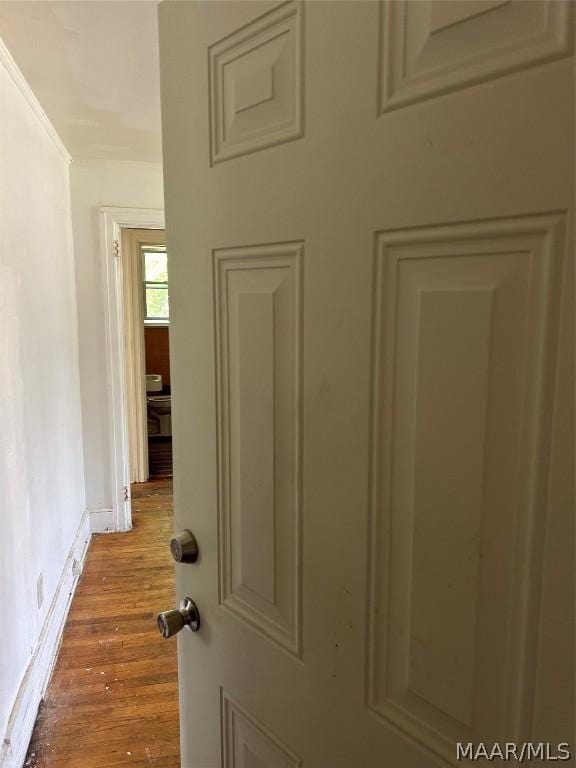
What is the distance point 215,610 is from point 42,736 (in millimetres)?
1473

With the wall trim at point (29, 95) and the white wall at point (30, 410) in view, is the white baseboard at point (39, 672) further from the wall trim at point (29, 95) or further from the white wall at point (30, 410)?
the wall trim at point (29, 95)

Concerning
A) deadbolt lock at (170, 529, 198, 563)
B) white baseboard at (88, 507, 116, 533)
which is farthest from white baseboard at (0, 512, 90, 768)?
deadbolt lock at (170, 529, 198, 563)

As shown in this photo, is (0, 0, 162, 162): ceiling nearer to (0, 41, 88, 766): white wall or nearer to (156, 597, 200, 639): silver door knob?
(0, 41, 88, 766): white wall

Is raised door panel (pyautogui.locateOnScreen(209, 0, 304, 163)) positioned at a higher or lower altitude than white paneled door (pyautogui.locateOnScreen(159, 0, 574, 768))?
higher

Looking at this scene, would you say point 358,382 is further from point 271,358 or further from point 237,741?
point 237,741

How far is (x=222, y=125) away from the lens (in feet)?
2.85

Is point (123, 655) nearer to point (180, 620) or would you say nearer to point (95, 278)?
point (180, 620)

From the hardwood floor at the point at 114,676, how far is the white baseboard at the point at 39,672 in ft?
0.15

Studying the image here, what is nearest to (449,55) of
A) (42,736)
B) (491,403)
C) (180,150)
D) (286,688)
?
(491,403)

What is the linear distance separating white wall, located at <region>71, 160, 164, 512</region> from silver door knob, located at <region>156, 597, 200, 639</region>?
2.71 m

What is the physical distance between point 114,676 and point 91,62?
92.7 inches

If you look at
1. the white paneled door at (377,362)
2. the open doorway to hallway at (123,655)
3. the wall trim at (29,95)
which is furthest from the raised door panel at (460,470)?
the wall trim at (29,95)

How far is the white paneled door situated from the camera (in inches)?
21.4

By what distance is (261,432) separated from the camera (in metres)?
0.87
